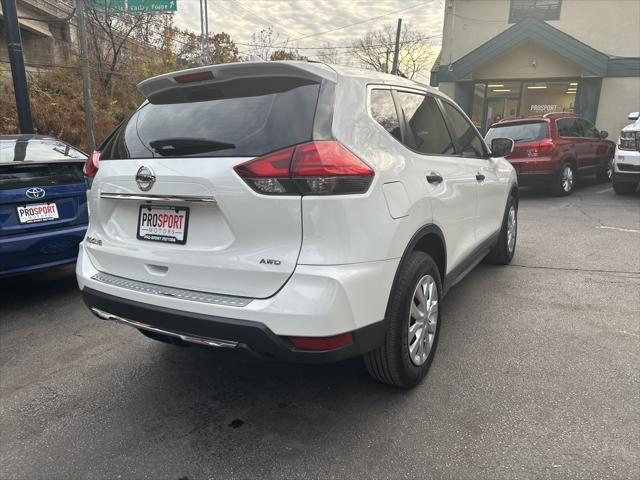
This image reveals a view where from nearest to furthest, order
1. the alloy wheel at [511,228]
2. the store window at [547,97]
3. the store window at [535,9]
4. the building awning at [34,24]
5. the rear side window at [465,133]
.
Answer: the rear side window at [465,133], the alloy wheel at [511,228], the store window at [535,9], the store window at [547,97], the building awning at [34,24]

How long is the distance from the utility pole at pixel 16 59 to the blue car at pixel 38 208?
3177mm

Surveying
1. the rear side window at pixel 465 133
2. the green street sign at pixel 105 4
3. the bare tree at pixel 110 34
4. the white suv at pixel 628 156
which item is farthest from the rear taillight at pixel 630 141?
the bare tree at pixel 110 34

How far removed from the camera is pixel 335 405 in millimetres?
2730

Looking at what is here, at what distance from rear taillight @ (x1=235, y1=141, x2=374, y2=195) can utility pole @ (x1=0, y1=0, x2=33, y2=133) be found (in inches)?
257

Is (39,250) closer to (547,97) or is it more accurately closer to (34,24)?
(547,97)

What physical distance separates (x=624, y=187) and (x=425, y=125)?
8.81 meters

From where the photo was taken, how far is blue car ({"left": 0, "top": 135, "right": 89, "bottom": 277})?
397 centimetres

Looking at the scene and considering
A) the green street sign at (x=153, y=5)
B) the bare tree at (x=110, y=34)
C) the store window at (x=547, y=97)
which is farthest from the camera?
the bare tree at (x=110, y=34)

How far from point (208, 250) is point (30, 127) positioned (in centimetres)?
661

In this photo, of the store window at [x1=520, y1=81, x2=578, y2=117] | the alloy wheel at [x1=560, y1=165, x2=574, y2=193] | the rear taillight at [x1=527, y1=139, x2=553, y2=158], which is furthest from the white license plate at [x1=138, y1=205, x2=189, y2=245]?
the store window at [x1=520, y1=81, x2=578, y2=117]

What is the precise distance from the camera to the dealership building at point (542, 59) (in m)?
16.0

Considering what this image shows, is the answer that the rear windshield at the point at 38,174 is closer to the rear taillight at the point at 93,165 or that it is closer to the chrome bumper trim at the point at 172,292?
the rear taillight at the point at 93,165

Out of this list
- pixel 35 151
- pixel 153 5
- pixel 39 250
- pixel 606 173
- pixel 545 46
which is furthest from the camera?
pixel 545 46

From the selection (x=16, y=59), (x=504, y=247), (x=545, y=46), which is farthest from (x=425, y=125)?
(x=545, y=46)
